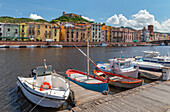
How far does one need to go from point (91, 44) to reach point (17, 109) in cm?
10445

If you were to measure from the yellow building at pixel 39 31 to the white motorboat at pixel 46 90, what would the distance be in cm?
8739

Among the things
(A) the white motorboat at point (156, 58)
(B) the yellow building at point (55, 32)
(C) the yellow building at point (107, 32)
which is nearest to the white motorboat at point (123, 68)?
(A) the white motorboat at point (156, 58)

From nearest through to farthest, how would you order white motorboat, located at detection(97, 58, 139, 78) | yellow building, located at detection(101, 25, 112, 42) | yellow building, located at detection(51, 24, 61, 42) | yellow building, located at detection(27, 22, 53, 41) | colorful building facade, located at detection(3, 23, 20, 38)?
white motorboat, located at detection(97, 58, 139, 78)
colorful building facade, located at detection(3, 23, 20, 38)
yellow building, located at detection(27, 22, 53, 41)
yellow building, located at detection(51, 24, 61, 42)
yellow building, located at detection(101, 25, 112, 42)

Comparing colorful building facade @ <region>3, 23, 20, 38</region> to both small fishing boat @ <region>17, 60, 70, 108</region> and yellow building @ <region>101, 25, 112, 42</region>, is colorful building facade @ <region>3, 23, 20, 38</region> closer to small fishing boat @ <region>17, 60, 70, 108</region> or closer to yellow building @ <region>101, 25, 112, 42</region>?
yellow building @ <region>101, 25, 112, 42</region>

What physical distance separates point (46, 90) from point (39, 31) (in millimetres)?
91667

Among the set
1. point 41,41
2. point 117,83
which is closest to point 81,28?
point 41,41

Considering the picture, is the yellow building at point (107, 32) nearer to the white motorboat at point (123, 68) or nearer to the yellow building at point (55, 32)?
the yellow building at point (55, 32)

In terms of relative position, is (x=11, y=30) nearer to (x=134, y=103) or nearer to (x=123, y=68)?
(x=123, y=68)

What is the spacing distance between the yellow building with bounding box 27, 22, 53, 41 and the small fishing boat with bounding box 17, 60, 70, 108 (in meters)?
87.4

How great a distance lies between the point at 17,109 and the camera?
39.0 feet

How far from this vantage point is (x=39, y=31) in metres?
96.9

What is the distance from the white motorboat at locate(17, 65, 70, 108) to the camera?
35.2ft

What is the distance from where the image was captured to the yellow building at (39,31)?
94.8 m

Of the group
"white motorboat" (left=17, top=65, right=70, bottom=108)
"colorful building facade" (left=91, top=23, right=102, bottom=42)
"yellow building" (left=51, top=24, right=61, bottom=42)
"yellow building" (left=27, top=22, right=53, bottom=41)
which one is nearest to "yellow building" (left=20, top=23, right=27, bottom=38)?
"yellow building" (left=27, top=22, right=53, bottom=41)
